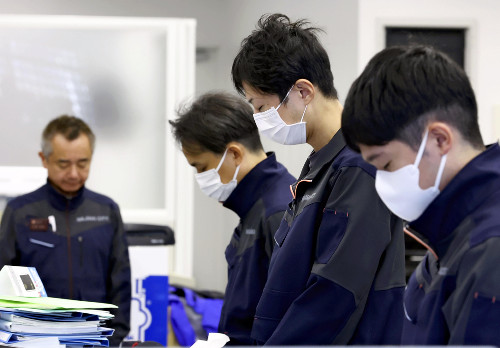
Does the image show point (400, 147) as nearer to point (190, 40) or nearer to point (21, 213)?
point (21, 213)

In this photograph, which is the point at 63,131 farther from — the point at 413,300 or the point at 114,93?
the point at 413,300

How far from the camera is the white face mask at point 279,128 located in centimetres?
175

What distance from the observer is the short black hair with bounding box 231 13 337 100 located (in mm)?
1719

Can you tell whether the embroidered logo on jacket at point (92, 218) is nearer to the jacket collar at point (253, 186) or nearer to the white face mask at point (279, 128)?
the jacket collar at point (253, 186)

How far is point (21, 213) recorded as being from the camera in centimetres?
305

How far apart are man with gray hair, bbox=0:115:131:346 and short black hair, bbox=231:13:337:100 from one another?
4.95 feet

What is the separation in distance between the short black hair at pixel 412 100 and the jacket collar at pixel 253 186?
950mm

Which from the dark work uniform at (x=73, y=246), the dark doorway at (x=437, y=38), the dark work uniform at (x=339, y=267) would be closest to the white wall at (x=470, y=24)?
the dark doorway at (x=437, y=38)

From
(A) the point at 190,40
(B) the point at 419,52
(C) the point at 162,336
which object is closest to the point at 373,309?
(B) the point at 419,52

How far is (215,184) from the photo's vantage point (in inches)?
94.4

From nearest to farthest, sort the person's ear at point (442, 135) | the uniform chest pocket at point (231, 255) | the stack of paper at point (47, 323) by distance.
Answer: the person's ear at point (442, 135) → the stack of paper at point (47, 323) → the uniform chest pocket at point (231, 255)

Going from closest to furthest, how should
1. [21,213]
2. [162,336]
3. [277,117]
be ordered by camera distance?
[277,117]
[21,213]
[162,336]

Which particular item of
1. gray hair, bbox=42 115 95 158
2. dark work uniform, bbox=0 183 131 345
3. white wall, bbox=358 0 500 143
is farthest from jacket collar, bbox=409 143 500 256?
white wall, bbox=358 0 500 143

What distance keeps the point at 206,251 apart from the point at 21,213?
3.78m
